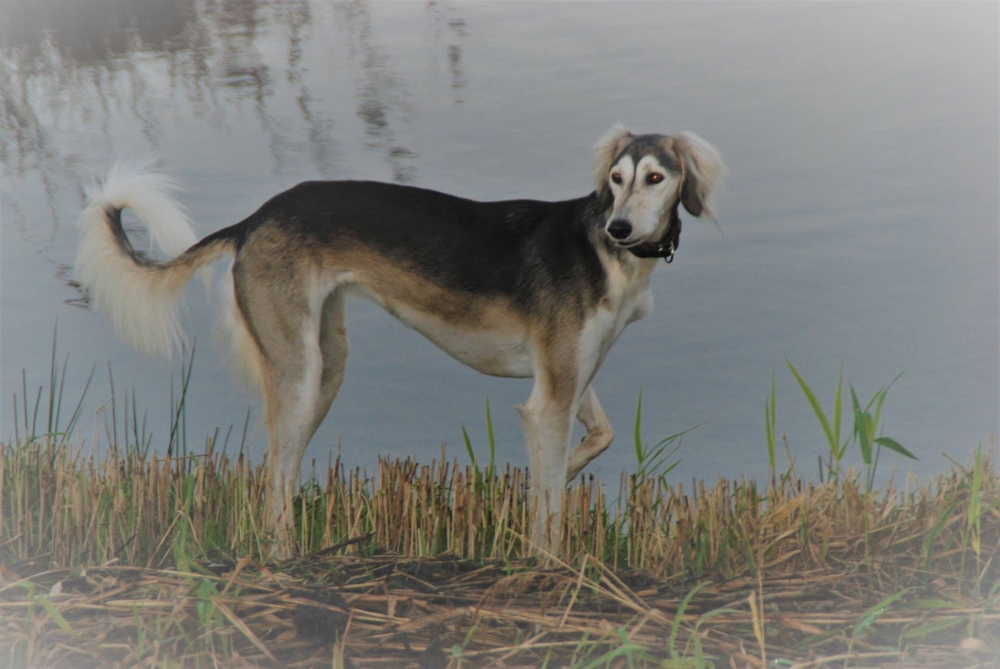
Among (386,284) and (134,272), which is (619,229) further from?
(134,272)

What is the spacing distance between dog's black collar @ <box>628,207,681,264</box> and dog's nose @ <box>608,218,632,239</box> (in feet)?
0.81

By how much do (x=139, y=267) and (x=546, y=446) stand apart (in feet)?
5.86

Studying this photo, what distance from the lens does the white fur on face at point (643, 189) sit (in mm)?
3434

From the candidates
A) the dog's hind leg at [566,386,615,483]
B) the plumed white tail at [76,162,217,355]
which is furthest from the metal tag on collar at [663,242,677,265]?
the plumed white tail at [76,162,217,355]

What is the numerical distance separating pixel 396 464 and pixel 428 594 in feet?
2.23

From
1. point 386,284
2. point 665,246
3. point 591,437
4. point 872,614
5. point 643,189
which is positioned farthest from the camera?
point 591,437

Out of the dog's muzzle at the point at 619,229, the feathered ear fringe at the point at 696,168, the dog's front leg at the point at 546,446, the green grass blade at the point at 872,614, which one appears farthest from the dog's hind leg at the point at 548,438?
the green grass blade at the point at 872,614

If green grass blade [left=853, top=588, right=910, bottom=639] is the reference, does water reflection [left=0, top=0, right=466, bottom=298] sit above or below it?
above

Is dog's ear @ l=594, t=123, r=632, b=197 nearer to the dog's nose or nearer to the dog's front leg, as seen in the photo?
the dog's nose

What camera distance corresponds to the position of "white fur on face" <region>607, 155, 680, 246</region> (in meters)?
3.43

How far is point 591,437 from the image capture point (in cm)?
412

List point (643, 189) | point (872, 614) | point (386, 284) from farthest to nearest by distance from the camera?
point (386, 284)
point (643, 189)
point (872, 614)

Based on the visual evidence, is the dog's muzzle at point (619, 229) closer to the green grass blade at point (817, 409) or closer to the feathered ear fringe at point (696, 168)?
the feathered ear fringe at point (696, 168)

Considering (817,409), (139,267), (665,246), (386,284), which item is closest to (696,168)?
(665,246)
